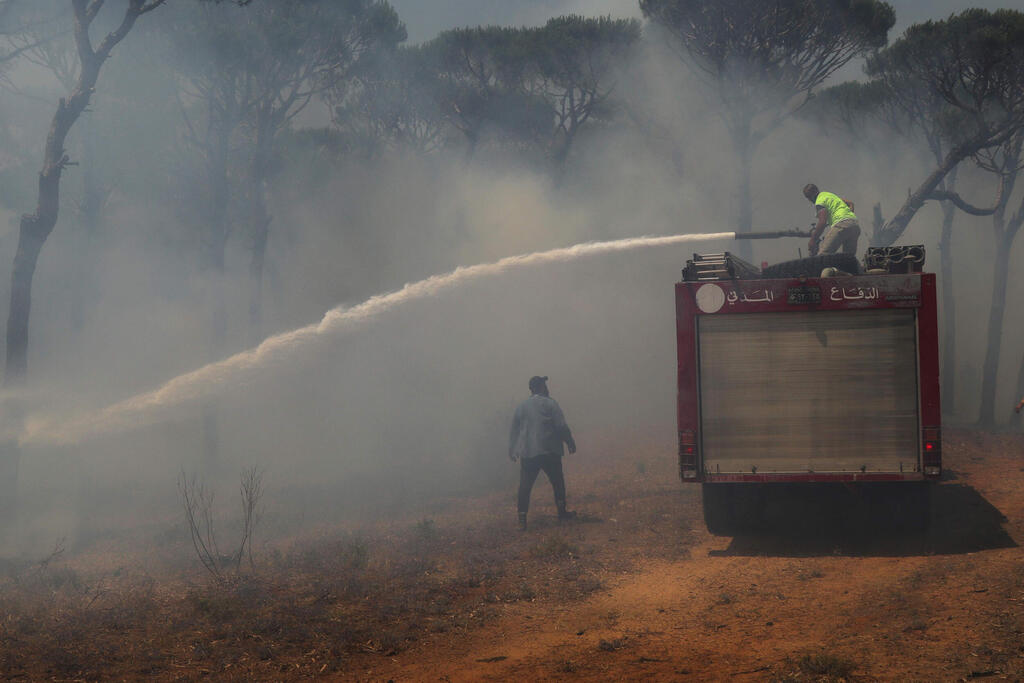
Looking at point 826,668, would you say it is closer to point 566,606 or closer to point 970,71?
point 566,606

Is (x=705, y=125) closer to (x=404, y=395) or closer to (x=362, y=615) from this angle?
(x=404, y=395)

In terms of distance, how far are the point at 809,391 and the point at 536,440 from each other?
3.73 m

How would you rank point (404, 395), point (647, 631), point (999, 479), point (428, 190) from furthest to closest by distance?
point (428, 190) < point (404, 395) < point (999, 479) < point (647, 631)

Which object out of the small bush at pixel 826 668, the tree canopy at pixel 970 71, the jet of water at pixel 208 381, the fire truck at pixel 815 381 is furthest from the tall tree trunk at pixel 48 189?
the tree canopy at pixel 970 71

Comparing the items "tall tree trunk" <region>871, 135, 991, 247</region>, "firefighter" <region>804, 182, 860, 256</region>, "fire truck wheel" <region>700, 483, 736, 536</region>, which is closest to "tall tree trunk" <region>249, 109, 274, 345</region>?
"fire truck wheel" <region>700, 483, 736, 536</region>

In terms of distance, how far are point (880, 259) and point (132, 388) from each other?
76.1 feet

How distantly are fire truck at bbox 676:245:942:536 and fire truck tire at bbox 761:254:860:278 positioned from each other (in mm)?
A: 15

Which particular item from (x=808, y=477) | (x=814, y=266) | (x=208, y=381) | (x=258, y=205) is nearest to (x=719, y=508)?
(x=808, y=477)

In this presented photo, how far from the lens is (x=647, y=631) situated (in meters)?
6.79

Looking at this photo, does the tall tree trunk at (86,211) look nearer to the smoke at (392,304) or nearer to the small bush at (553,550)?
the smoke at (392,304)

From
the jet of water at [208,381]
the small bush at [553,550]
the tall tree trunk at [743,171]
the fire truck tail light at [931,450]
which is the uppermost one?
the tall tree trunk at [743,171]

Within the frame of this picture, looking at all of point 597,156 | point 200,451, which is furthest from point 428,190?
point 200,451

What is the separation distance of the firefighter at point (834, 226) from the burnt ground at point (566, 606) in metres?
3.51

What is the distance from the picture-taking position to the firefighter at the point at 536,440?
11164 millimetres
